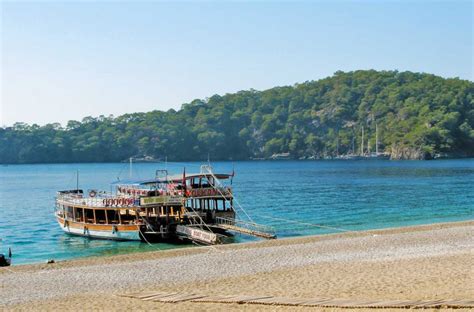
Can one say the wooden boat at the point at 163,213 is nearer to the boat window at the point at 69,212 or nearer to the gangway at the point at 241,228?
the gangway at the point at 241,228

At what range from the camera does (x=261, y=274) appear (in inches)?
1126

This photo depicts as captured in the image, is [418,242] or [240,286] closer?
[240,286]

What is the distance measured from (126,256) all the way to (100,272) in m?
6.01

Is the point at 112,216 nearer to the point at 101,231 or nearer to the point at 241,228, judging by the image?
the point at 101,231

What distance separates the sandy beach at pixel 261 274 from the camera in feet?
76.8

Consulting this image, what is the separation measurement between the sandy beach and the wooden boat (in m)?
7.57

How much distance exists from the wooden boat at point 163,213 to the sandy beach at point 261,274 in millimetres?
7571

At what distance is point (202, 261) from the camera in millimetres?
32812

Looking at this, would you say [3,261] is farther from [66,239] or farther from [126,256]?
[66,239]

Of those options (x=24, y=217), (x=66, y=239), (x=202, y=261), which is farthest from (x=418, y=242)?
(x=24, y=217)

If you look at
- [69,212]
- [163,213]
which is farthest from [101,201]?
[163,213]

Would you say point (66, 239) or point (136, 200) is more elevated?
point (136, 200)

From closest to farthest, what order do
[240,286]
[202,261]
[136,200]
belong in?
1. [240,286]
2. [202,261]
3. [136,200]

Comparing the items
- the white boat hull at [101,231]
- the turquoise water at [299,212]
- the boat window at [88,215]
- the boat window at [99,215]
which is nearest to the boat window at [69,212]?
the white boat hull at [101,231]
